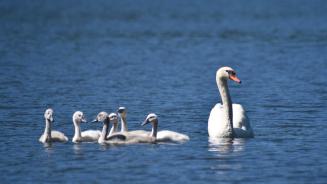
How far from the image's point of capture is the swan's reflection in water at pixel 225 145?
21.6 metres

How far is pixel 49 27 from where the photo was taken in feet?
265

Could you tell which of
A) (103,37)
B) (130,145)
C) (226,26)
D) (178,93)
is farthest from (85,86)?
(226,26)

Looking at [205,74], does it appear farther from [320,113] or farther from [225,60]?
[320,113]

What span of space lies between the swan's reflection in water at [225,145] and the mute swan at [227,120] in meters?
0.21

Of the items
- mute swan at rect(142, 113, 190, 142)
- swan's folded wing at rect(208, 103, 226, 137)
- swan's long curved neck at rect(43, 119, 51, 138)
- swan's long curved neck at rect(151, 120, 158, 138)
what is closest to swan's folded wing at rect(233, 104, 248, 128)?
swan's folded wing at rect(208, 103, 226, 137)

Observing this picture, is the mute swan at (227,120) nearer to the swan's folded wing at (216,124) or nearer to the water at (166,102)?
the swan's folded wing at (216,124)

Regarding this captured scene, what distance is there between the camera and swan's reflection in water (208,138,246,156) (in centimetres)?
2164

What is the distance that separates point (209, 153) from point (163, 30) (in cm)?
5625

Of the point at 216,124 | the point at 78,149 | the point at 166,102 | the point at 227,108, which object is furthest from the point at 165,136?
the point at 166,102

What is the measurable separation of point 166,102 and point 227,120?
699cm

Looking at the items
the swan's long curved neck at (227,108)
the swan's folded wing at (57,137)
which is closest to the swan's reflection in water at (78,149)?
the swan's folded wing at (57,137)

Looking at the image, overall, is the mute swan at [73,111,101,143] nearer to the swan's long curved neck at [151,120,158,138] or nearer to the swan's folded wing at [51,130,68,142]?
the swan's folded wing at [51,130,68,142]

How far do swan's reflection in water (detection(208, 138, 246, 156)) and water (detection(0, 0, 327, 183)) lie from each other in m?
0.04

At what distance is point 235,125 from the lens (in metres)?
23.8
